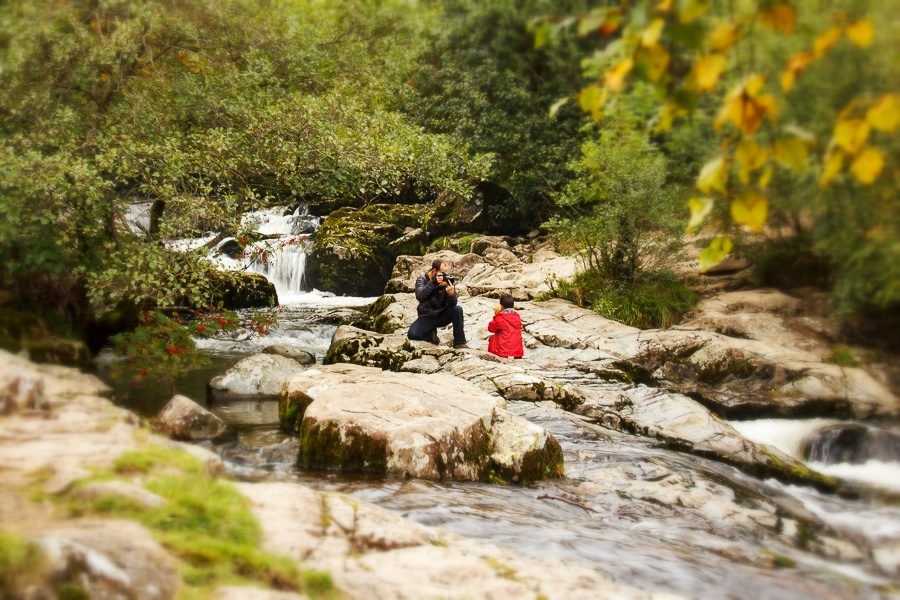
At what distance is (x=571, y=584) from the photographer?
3.65 metres

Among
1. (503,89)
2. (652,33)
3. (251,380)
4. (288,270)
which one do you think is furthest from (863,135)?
(288,270)

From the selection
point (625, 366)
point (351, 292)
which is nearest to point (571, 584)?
point (625, 366)

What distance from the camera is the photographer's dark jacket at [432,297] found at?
1180 cm

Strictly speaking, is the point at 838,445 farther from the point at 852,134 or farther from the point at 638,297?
the point at 638,297

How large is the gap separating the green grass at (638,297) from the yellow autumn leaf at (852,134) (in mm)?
8709

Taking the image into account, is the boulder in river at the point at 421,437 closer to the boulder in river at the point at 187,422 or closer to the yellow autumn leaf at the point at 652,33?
the boulder in river at the point at 187,422

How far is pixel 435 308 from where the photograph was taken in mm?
11938

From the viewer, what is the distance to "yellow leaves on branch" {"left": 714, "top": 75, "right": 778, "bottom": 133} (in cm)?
219

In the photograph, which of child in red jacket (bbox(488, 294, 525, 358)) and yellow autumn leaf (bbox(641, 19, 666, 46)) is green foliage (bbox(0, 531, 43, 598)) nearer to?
yellow autumn leaf (bbox(641, 19, 666, 46))

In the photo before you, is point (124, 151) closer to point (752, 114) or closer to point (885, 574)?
point (752, 114)

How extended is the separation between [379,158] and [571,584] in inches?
289

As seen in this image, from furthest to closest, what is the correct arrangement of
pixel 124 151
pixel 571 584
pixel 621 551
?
pixel 124 151, pixel 621 551, pixel 571 584

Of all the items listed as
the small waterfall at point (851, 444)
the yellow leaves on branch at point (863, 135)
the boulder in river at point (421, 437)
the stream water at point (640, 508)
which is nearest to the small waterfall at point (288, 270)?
the stream water at point (640, 508)

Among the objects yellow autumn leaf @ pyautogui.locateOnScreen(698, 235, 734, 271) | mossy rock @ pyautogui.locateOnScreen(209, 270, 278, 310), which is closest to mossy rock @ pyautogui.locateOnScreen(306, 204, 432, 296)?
mossy rock @ pyautogui.locateOnScreen(209, 270, 278, 310)
